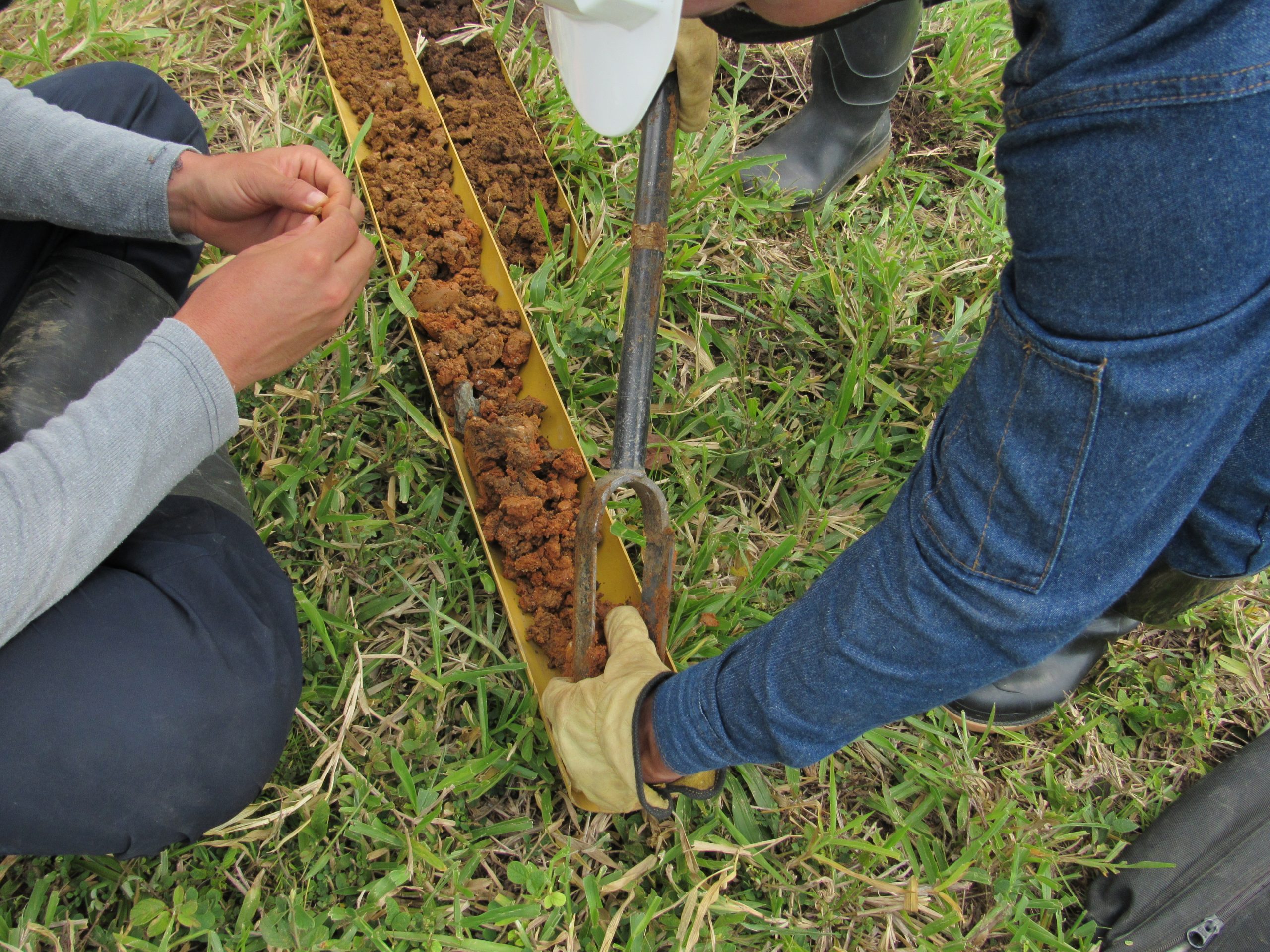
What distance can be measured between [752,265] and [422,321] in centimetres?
88

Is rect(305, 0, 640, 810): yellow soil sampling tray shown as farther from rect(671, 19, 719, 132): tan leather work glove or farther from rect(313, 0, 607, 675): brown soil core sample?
rect(671, 19, 719, 132): tan leather work glove

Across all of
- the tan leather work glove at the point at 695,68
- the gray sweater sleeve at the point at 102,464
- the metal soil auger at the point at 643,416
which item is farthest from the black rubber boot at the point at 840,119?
the gray sweater sleeve at the point at 102,464

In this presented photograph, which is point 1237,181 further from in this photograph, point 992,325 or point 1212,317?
point 992,325

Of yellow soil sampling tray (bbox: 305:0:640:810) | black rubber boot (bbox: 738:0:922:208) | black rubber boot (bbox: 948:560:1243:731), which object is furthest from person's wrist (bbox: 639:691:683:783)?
black rubber boot (bbox: 738:0:922:208)

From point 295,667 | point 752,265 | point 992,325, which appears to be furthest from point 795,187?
point 295,667

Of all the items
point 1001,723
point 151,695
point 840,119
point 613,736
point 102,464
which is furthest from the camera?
point 840,119

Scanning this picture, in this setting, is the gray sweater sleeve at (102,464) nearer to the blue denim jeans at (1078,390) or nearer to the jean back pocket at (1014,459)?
the blue denim jeans at (1078,390)

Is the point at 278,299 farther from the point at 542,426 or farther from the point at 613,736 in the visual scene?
the point at 613,736

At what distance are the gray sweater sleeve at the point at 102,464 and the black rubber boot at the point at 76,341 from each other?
10.7 inches

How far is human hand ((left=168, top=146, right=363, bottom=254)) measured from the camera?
1.39 meters

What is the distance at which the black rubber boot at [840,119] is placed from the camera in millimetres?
2059

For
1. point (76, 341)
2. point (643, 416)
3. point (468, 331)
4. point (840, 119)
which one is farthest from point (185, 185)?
point (840, 119)

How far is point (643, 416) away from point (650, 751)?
61 cm

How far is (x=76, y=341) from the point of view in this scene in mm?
1368
